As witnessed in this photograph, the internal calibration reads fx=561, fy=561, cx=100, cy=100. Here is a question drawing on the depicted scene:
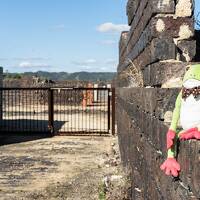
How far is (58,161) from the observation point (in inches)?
543

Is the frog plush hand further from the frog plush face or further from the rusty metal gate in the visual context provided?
the rusty metal gate

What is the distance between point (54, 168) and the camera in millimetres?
12648

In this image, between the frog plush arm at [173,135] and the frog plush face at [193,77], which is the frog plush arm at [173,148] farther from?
the frog plush face at [193,77]

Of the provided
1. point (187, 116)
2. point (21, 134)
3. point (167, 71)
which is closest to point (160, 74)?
point (167, 71)

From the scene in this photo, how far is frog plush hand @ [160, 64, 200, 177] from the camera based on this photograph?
3182 millimetres

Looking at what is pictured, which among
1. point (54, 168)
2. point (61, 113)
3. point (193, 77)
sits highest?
point (193, 77)

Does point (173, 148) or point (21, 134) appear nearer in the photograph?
point (173, 148)

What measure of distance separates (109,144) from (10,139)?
376 cm

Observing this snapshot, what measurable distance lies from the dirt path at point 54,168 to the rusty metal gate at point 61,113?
2403 mm

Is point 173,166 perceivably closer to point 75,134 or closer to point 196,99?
point 196,99

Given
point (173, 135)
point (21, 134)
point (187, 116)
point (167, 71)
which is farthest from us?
point (21, 134)

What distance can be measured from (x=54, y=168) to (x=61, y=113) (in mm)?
20497

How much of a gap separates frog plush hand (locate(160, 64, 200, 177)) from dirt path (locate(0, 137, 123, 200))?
19.7 ft

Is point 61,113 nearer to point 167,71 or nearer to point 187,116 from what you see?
point 167,71
